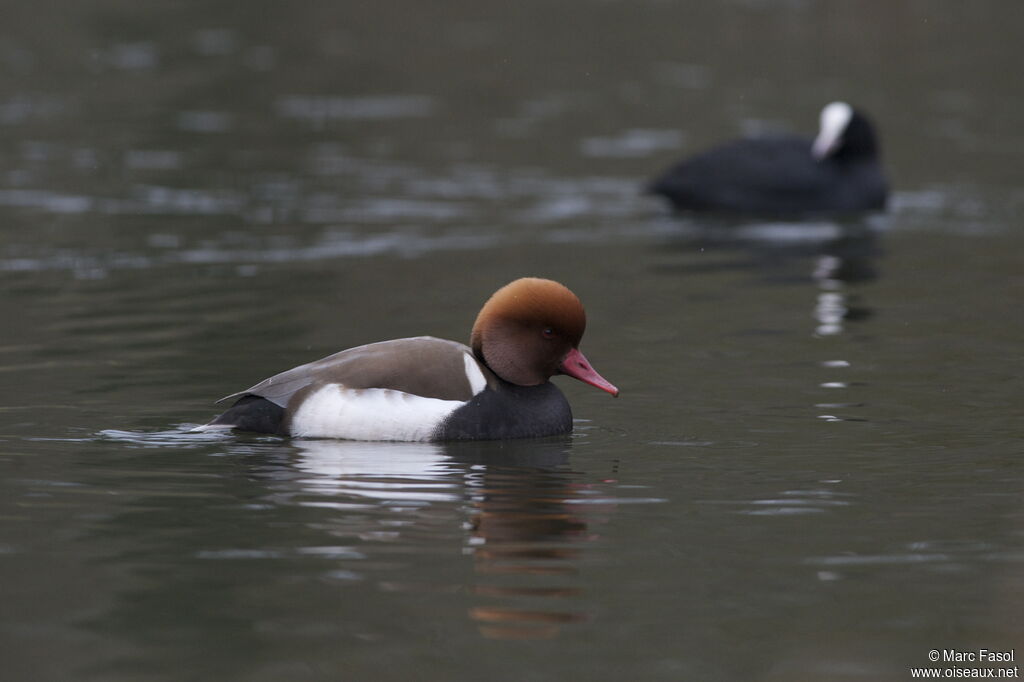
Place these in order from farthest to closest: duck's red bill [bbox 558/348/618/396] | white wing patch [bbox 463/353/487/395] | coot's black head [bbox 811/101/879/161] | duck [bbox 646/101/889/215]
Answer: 1. coot's black head [bbox 811/101/879/161]
2. duck [bbox 646/101/889/215]
3. duck's red bill [bbox 558/348/618/396]
4. white wing patch [bbox 463/353/487/395]

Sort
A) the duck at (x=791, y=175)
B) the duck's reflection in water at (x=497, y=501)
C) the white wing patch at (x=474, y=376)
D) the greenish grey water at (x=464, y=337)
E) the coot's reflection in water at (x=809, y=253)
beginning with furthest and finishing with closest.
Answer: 1. the duck at (x=791, y=175)
2. the coot's reflection in water at (x=809, y=253)
3. the white wing patch at (x=474, y=376)
4. the duck's reflection in water at (x=497, y=501)
5. the greenish grey water at (x=464, y=337)

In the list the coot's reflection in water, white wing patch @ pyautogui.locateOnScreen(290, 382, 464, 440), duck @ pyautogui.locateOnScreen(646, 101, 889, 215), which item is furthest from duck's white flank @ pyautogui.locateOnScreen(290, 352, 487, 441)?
duck @ pyautogui.locateOnScreen(646, 101, 889, 215)

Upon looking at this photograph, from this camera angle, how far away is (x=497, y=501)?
757 cm

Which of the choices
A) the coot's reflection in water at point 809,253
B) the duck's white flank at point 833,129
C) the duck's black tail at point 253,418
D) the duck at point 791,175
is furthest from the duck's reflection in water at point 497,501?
the duck's white flank at point 833,129

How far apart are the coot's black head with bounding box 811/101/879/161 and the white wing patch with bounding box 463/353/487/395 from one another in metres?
8.71

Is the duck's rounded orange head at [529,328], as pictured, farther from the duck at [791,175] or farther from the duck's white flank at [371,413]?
the duck at [791,175]

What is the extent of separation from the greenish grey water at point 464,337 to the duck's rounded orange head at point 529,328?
436mm

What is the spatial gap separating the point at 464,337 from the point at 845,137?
22.3ft

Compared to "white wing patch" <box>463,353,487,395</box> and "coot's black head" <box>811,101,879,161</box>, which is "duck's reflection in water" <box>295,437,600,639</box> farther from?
"coot's black head" <box>811,101,879,161</box>

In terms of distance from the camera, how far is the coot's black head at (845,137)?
1669 cm

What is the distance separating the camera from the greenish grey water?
5930mm

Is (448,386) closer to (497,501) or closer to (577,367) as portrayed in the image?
(577,367)

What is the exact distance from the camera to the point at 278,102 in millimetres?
22547

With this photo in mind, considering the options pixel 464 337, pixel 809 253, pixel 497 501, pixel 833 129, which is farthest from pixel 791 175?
pixel 497 501
